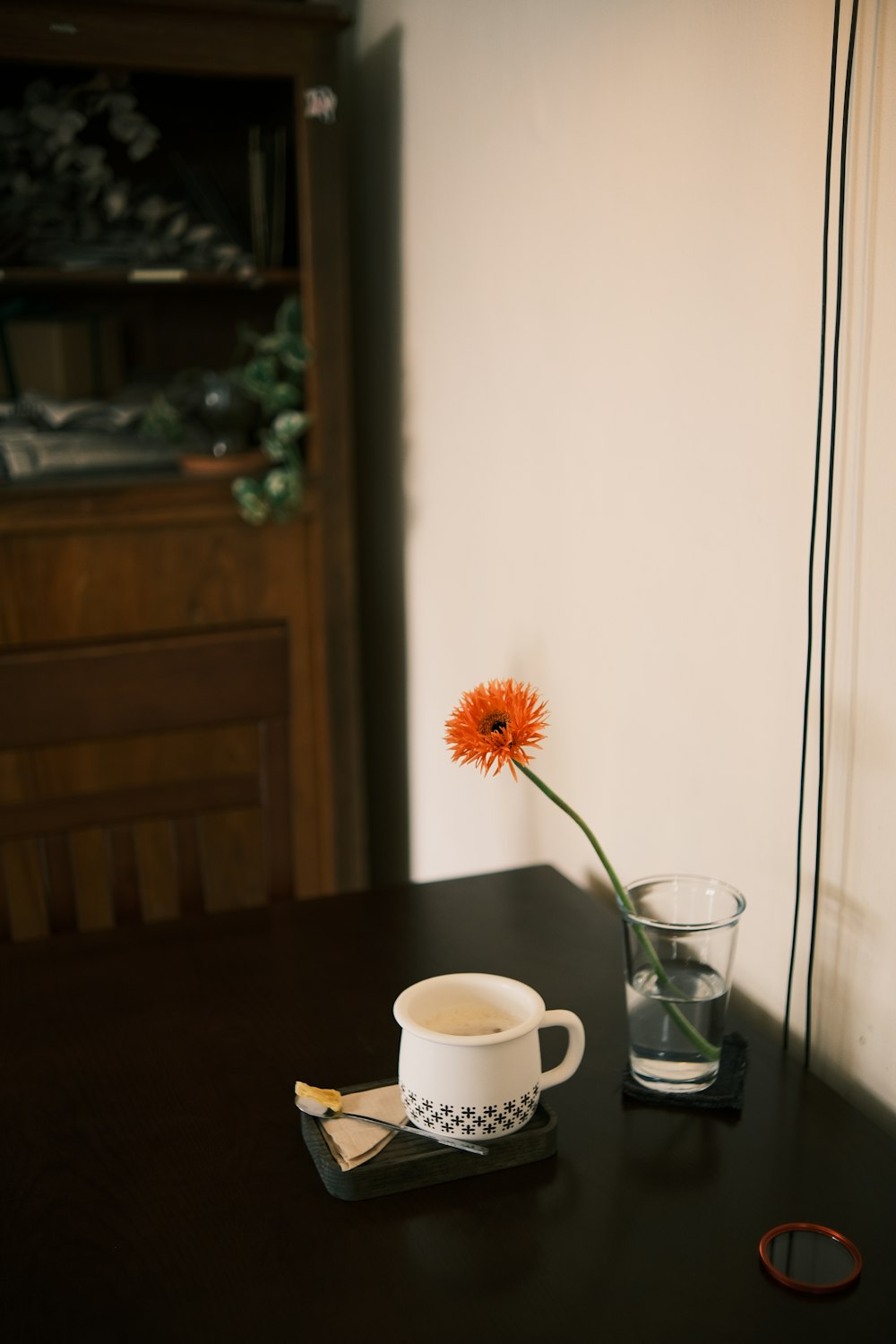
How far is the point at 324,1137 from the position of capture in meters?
0.87

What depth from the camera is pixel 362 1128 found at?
2.85 feet

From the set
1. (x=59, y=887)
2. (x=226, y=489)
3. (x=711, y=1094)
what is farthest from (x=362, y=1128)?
(x=226, y=489)

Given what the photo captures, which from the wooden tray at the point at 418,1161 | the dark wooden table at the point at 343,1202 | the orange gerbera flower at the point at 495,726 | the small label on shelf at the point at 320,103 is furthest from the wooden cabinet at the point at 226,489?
the wooden tray at the point at 418,1161

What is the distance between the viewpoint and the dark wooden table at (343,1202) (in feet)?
2.42

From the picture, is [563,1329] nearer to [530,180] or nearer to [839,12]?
[839,12]

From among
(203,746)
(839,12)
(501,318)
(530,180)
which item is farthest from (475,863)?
(839,12)

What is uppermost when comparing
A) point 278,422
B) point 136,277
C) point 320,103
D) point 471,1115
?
point 320,103

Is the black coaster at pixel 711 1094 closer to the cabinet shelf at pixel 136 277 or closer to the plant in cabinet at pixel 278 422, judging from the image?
the plant in cabinet at pixel 278 422

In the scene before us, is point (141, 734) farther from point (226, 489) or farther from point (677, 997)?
point (677, 997)

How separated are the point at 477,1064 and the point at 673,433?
2.05 feet

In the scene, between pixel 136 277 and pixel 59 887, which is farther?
pixel 136 277

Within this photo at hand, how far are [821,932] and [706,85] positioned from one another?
730 millimetres

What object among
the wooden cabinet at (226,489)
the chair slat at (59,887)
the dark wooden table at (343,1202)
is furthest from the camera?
the wooden cabinet at (226,489)

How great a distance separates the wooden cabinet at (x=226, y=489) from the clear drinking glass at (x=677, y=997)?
36.0 inches
